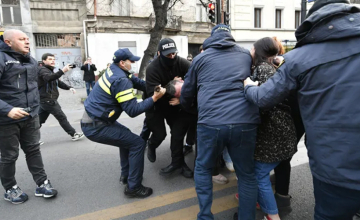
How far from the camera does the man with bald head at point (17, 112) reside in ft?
9.69

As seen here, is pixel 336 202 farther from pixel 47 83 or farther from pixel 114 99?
pixel 47 83

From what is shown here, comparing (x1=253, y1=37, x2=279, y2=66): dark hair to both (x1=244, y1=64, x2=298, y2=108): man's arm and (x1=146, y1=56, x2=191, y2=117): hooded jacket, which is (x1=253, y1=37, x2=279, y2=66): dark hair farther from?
(x1=146, y1=56, x2=191, y2=117): hooded jacket

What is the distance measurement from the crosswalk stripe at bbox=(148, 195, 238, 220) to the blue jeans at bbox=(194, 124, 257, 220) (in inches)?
15.1

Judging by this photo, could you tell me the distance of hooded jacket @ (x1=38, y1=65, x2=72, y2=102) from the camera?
4988mm

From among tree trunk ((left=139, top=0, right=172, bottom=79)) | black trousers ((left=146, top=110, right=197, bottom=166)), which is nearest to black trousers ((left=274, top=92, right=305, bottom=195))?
black trousers ((left=146, top=110, right=197, bottom=166))

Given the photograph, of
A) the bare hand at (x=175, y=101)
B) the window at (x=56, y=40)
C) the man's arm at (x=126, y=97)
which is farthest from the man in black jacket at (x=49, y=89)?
the window at (x=56, y=40)

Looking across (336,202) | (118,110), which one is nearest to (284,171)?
(336,202)

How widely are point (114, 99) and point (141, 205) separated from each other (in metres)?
1.25

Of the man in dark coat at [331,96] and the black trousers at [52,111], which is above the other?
the man in dark coat at [331,96]

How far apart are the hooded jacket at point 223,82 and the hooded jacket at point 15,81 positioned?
2.01 metres

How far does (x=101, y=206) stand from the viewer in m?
3.04

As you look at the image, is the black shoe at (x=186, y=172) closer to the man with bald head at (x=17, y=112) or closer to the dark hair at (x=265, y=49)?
the man with bald head at (x=17, y=112)

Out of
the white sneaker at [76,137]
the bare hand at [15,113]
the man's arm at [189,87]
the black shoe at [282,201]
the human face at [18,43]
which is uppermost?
the human face at [18,43]

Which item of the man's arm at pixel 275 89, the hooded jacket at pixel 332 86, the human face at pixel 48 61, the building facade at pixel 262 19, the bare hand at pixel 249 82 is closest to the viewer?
the hooded jacket at pixel 332 86
